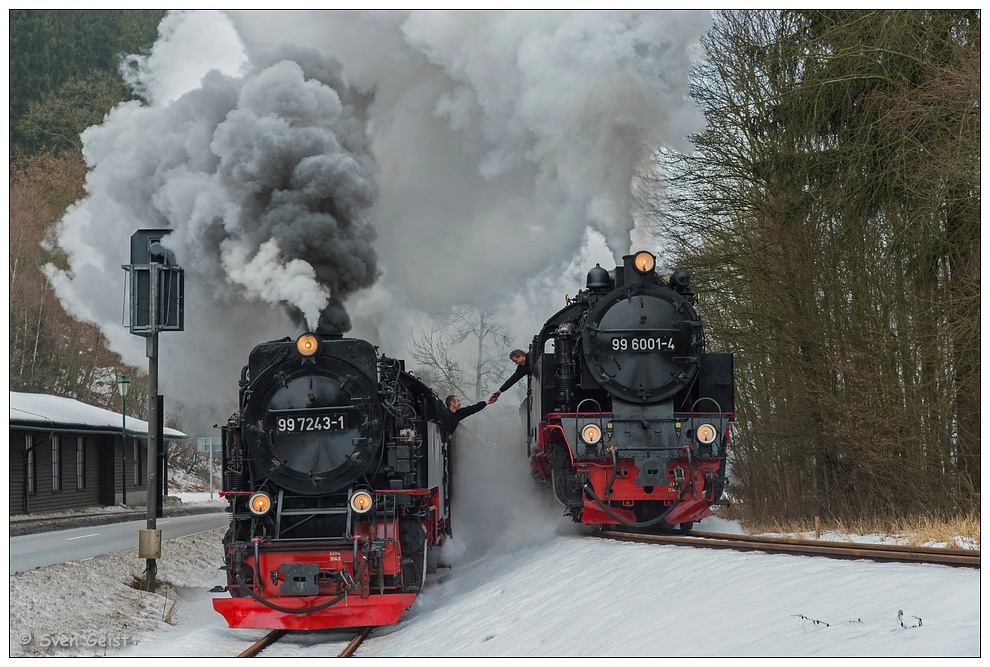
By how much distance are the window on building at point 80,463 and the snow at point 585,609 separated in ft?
38.4

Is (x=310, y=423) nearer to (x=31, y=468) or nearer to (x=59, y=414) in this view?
(x=31, y=468)

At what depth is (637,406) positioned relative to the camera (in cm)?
1022

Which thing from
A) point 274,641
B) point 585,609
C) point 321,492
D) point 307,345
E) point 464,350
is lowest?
point 274,641

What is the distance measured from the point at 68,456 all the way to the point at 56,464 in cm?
74

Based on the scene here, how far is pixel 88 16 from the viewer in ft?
37.6

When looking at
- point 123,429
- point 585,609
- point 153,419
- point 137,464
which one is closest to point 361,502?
point 585,609

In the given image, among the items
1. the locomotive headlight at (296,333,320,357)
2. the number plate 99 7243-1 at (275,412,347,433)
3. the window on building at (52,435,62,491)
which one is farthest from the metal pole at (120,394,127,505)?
the locomotive headlight at (296,333,320,357)

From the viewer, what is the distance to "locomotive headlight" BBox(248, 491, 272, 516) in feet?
26.8

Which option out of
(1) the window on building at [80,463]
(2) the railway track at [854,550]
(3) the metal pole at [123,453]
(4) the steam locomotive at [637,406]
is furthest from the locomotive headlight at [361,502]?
(1) the window on building at [80,463]

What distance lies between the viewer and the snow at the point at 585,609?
517cm

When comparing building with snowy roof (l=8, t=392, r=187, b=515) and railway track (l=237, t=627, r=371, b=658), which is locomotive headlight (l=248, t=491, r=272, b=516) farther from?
building with snowy roof (l=8, t=392, r=187, b=515)

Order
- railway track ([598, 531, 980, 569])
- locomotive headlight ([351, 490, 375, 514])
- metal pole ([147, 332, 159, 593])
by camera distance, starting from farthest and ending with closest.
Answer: metal pole ([147, 332, 159, 593])
locomotive headlight ([351, 490, 375, 514])
railway track ([598, 531, 980, 569])

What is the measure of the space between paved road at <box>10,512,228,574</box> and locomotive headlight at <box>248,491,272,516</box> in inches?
119

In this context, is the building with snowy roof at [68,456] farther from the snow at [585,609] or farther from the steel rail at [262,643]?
the steel rail at [262,643]
